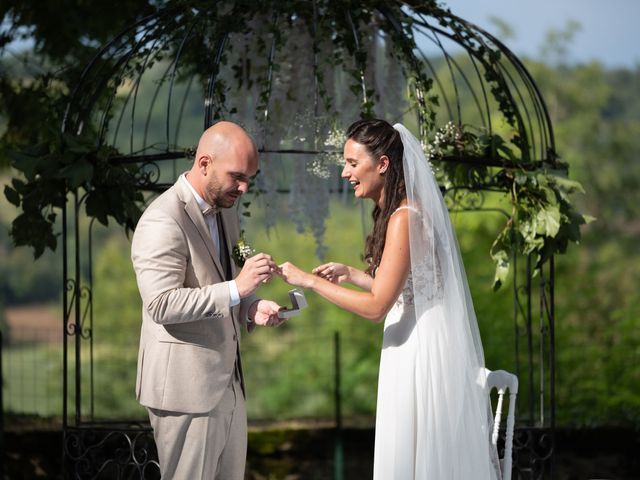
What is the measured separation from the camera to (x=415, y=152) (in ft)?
12.2

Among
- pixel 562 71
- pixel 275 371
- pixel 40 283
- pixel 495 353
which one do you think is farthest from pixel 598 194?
pixel 40 283

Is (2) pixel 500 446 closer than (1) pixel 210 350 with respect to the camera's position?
No

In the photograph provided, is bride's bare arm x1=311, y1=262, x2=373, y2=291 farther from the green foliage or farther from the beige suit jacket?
the green foliage

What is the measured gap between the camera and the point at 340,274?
3.86 metres

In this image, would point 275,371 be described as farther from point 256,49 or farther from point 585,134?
point 256,49

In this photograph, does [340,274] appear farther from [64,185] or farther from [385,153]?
[64,185]

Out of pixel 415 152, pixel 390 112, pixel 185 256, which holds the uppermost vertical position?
pixel 390 112

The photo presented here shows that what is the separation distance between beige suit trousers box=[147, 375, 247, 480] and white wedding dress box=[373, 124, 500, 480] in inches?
27.4

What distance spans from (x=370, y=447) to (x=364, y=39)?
140 inches

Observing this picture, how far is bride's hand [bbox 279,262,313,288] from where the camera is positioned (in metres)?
3.50

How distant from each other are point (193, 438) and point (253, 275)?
0.69 metres

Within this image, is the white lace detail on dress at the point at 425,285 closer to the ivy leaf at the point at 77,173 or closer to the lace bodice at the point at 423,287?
the lace bodice at the point at 423,287

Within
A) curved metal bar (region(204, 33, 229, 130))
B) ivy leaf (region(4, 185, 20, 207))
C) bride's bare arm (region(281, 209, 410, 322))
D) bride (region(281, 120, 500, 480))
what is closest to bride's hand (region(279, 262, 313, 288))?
bride's bare arm (region(281, 209, 410, 322))

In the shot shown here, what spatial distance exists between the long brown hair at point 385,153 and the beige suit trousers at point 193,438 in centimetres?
92
